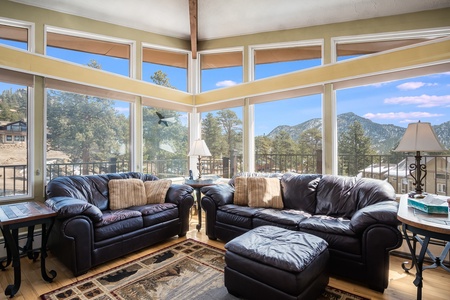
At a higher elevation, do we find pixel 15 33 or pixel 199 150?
pixel 15 33

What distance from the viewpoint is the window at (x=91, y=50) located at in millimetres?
3396

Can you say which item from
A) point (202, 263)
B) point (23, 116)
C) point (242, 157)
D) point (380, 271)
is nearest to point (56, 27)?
point (23, 116)

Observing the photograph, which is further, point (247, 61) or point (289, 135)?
point (247, 61)

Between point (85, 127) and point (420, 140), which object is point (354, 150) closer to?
point (420, 140)

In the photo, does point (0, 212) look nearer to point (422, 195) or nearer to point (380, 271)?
point (380, 271)

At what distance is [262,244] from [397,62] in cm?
278

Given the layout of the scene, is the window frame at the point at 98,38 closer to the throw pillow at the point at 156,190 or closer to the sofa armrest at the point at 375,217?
the throw pillow at the point at 156,190

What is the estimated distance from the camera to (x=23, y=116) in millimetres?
3064

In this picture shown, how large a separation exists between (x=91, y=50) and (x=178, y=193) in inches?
107

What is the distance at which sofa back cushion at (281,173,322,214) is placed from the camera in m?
3.06

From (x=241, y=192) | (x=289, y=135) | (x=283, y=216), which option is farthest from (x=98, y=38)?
(x=283, y=216)

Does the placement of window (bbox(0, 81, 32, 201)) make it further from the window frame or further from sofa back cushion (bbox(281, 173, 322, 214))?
sofa back cushion (bbox(281, 173, 322, 214))

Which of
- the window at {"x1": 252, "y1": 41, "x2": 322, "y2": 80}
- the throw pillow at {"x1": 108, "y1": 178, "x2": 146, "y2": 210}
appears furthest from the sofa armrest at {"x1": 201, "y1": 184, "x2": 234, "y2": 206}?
the window at {"x1": 252, "y1": 41, "x2": 322, "y2": 80}

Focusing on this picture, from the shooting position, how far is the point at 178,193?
3385 millimetres
